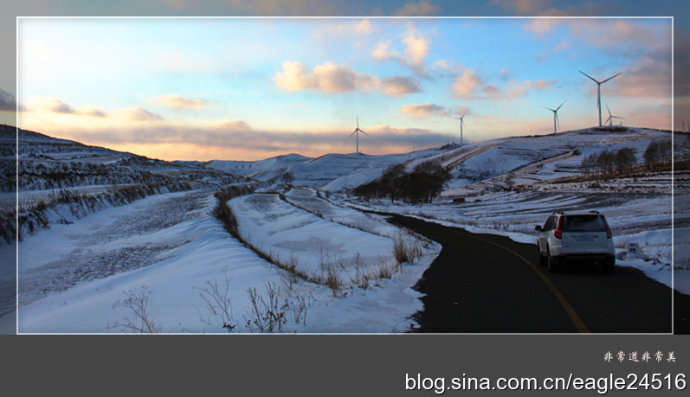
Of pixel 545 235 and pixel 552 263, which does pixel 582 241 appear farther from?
pixel 545 235

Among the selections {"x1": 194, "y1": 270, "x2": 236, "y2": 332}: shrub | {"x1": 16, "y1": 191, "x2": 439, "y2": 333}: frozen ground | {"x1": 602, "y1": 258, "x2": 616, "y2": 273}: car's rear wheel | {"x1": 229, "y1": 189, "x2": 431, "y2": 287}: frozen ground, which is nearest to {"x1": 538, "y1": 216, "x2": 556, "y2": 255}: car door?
{"x1": 602, "y1": 258, "x2": 616, "y2": 273}: car's rear wheel

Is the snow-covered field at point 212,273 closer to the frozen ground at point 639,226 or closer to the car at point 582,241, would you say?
the frozen ground at point 639,226

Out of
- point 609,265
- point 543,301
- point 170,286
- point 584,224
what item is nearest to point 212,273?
point 170,286

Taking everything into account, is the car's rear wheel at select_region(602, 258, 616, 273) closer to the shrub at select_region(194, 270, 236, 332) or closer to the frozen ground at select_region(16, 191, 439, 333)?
the frozen ground at select_region(16, 191, 439, 333)

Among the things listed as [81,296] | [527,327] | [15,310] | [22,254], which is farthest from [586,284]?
[22,254]

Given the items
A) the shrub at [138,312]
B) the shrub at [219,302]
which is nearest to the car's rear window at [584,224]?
the shrub at [219,302]

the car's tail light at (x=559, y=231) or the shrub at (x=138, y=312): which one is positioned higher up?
the car's tail light at (x=559, y=231)

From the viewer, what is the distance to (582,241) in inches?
504

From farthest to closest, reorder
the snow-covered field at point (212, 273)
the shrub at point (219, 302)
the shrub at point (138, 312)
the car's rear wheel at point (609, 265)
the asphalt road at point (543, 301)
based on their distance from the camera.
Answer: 1. the car's rear wheel at point (609, 265)
2. the snow-covered field at point (212, 273)
3. the shrub at point (138, 312)
4. the shrub at point (219, 302)
5. the asphalt road at point (543, 301)

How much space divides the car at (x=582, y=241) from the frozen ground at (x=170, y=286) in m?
4.12

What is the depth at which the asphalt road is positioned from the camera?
7.29 meters

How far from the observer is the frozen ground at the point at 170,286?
830cm

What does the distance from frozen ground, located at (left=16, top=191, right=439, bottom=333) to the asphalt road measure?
2.41ft

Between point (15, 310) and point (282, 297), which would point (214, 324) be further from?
point (15, 310)
